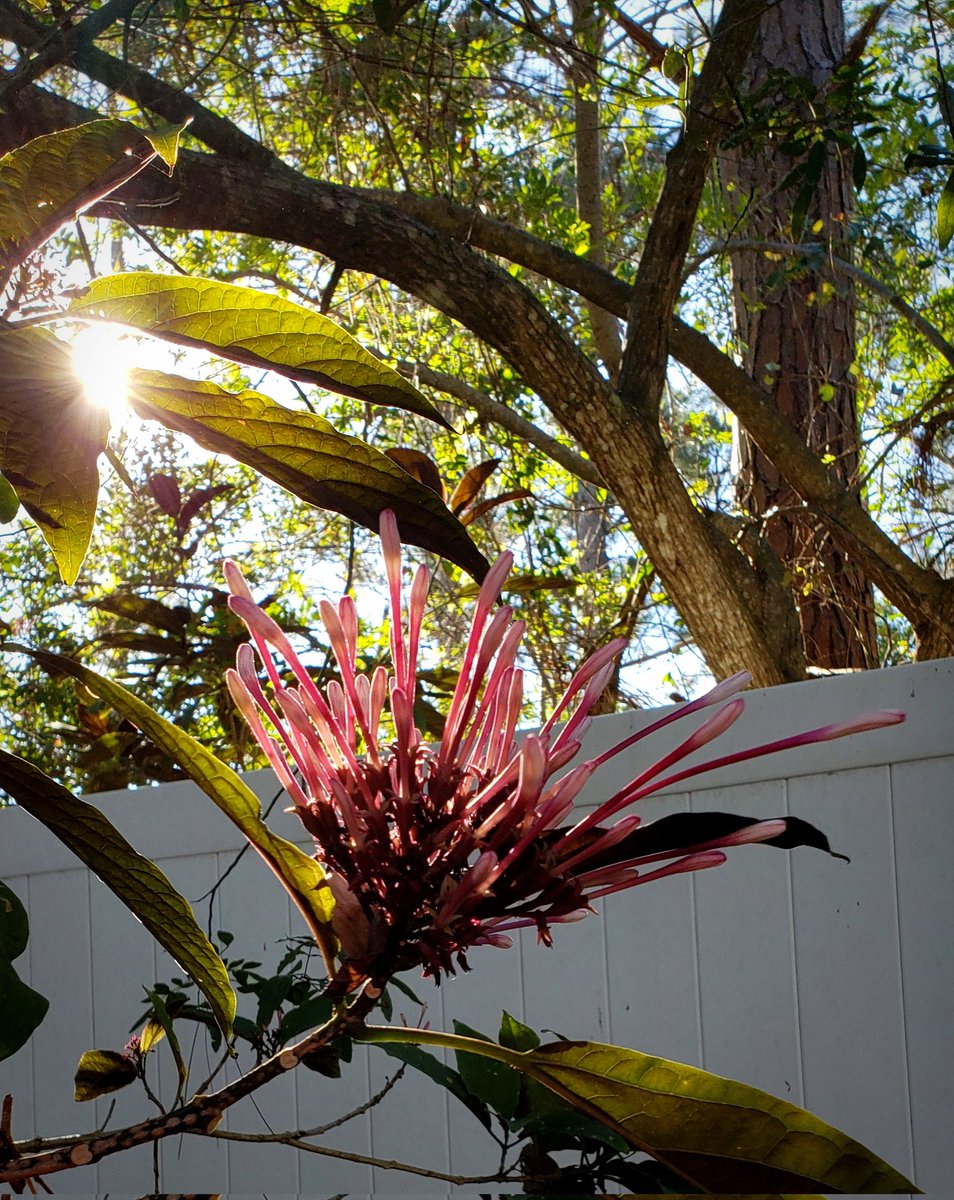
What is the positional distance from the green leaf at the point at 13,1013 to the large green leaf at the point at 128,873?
0.22 ft

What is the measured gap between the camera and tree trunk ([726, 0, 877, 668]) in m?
3.79

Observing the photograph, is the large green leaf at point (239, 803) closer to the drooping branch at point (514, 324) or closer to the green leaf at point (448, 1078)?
the green leaf at point (448, 1078)

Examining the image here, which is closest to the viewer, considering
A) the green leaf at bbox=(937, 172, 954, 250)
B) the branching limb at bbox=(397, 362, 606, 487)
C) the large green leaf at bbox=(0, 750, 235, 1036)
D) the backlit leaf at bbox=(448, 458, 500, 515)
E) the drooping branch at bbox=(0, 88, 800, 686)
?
the large green leaf at bbox=(0, 750, 235, 1036)

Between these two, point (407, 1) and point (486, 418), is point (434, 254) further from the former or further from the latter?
point (486, 418)

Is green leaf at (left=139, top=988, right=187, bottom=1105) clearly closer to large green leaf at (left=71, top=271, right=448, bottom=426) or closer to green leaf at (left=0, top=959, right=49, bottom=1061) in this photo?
green leaf at (left=0, top=959, right=49, bottom=1061)

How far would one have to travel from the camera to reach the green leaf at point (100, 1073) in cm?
79

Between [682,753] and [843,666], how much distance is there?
3.64 metres

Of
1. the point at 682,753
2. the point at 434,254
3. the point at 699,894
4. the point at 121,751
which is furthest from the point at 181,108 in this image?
the point at 682,753

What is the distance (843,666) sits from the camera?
12.6 ft

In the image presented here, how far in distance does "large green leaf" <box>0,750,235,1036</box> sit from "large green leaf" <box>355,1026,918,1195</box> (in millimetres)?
93

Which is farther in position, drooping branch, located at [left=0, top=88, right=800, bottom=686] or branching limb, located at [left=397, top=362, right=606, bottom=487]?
branching limb, located at [left=397, top=362, right=606, bottom=487]

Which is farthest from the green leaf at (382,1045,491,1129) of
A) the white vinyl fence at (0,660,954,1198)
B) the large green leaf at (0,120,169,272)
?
the white vinyl fence at (0,660,954,1198)

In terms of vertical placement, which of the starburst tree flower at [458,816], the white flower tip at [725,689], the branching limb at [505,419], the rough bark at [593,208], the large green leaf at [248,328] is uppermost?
the rough bark at [593,208]

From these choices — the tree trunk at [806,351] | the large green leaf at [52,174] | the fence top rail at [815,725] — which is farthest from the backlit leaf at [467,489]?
the tree trunk at [806,351]
